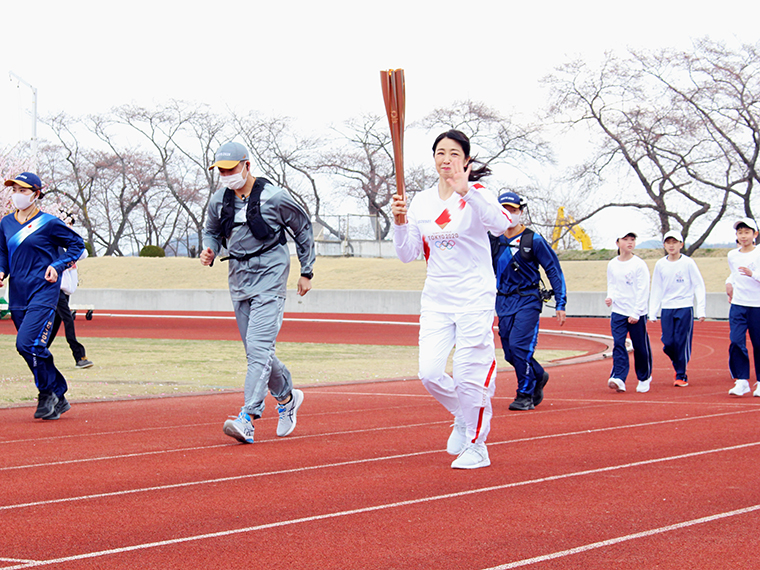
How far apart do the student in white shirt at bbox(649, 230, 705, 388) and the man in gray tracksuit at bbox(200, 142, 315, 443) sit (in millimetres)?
6300

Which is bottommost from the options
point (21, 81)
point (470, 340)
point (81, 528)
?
point (81, 528)

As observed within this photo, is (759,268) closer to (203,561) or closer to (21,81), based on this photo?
(203,561)

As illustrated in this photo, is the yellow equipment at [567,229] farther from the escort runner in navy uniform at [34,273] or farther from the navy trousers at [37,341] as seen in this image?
the navy trousers at [37,341]

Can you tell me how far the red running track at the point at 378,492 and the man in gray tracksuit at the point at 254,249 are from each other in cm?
61

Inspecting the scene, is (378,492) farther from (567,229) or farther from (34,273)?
(567,229)

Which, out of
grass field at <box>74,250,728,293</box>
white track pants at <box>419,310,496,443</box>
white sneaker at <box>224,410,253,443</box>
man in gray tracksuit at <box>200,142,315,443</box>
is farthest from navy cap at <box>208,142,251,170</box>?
grass field at <box>74,250,728,293</box>

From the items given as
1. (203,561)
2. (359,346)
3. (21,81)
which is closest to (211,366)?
(359,346)

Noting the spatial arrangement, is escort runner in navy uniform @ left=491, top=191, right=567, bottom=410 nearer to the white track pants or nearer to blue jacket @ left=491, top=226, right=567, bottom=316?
blue jacket @ left=491, top=226, right=567, bottom=316

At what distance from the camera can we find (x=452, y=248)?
18.6 feet

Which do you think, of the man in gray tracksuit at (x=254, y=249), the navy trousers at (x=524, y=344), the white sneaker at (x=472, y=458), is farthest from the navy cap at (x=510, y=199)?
the white sneaker at (x=472, y=458)

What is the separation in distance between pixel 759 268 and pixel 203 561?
8343mm

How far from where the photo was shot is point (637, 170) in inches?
1671

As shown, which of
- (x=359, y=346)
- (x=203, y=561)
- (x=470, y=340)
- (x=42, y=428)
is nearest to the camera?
(x=203, y=561)

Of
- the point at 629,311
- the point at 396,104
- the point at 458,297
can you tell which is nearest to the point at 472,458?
the point at 458,297
